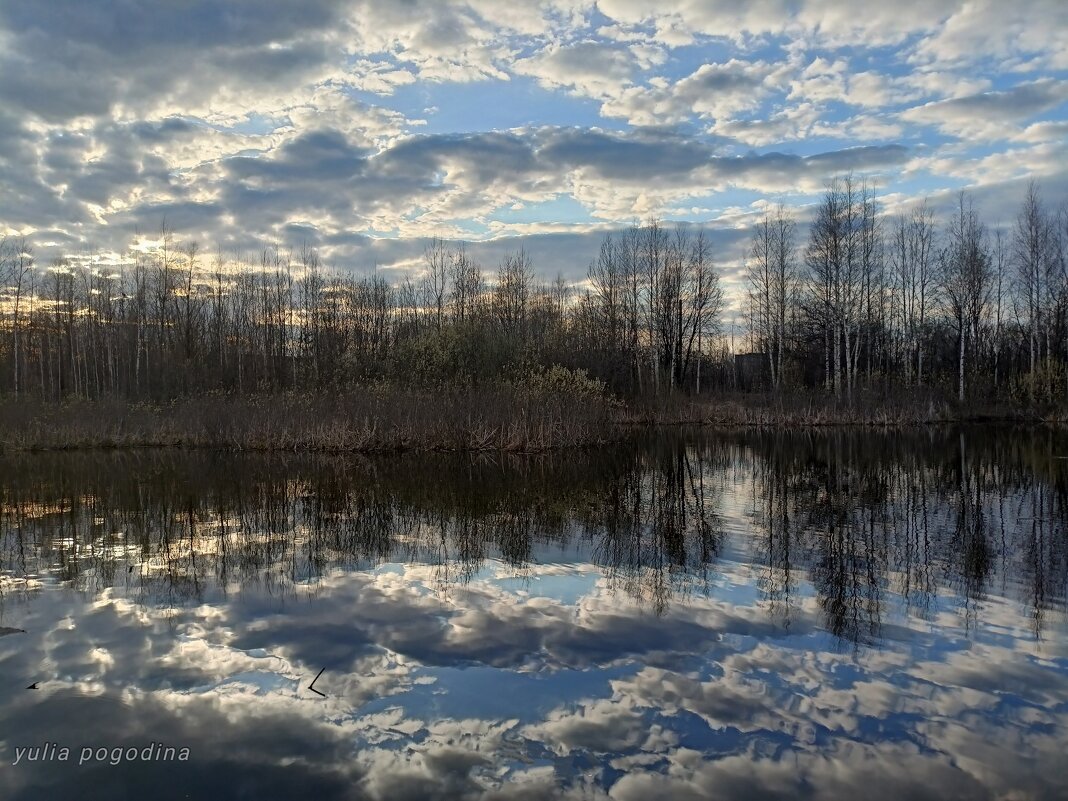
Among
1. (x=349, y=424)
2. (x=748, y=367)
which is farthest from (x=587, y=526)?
(x=748, y=367)

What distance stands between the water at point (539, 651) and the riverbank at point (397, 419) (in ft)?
28.3

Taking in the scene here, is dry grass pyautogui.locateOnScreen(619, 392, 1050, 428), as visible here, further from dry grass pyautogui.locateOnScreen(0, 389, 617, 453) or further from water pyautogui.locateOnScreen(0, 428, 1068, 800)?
water pyautogui.locateOnScreen(0, 428, 1068, 800)

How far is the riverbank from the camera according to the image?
19547 millimetres

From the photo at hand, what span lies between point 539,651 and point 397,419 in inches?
597

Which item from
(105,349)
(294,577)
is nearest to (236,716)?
(294,577)

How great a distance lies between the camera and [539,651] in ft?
16.3

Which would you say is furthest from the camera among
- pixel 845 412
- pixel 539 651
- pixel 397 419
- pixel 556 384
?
pixel 845 412

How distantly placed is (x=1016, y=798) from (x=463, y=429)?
55.4 feet

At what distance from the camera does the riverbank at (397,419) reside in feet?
64.1

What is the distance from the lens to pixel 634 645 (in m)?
5.02

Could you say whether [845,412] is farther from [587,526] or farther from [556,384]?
→ [587,526]

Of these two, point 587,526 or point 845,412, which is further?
point 845,412

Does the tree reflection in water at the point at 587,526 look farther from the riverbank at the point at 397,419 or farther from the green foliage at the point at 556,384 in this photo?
the green foliage at the point at 556,384

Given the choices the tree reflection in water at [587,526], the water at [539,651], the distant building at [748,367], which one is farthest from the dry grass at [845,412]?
the water at [539,651]
